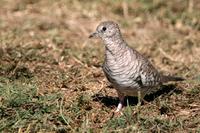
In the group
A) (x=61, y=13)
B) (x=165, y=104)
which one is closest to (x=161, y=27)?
(x=61, y=13)

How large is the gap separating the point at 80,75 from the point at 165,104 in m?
1.22

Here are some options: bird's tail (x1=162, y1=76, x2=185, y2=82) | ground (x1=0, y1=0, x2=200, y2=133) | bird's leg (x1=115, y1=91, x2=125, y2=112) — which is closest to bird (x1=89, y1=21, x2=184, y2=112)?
bird's leg (x1=115, y1=91, x2=125, y2=112)

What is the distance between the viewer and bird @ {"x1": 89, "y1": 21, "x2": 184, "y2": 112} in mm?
5285

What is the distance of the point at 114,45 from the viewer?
548cm

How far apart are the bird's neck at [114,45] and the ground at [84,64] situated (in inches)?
19.4

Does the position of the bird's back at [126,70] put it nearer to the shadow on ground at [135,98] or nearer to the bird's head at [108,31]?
the bird's head at [108,31]

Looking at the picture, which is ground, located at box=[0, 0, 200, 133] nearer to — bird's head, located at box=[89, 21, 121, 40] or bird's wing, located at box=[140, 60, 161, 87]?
bird's wing, located at box=[140, 60, 161, 87]

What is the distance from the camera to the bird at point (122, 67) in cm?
529

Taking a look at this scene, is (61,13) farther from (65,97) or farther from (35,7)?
(65,97)

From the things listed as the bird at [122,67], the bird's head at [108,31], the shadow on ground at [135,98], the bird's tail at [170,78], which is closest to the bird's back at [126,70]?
the bird at [122,67]

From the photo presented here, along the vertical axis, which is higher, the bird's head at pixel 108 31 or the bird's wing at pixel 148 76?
the bird's head at pixel 108 31

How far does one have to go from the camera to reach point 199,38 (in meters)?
8.34

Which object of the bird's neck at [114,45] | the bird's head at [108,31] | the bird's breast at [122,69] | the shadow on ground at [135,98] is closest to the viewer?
the bird's breast at [122,69]

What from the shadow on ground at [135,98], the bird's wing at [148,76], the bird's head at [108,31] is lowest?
the shadow on ground at [135,98]
